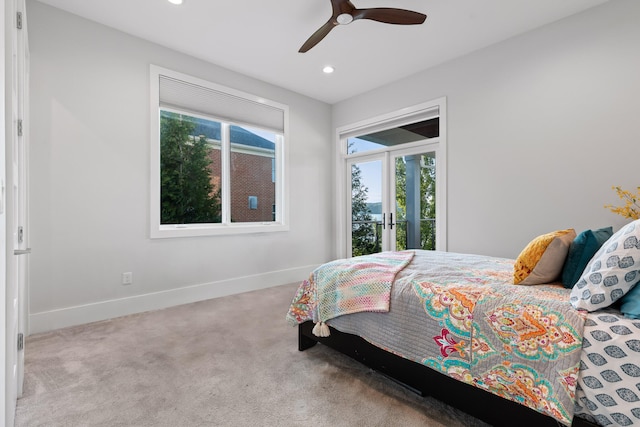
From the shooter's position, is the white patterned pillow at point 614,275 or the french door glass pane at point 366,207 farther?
the french door glass pane at point 366,207

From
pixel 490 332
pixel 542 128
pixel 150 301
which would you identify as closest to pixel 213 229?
pixel 150 301

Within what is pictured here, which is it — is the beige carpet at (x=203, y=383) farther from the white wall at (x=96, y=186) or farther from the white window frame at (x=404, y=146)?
the white window frame at (x=404, y=146)

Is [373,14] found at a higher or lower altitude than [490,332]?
higher

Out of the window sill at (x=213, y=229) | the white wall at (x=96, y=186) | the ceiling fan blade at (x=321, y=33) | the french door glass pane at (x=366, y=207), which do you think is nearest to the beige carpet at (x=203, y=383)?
the white wall at (x=96, y=186)

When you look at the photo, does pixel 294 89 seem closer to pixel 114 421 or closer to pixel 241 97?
pixel 241 97

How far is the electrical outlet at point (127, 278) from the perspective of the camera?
121 inches

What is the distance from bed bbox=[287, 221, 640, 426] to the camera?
1111 millimetres

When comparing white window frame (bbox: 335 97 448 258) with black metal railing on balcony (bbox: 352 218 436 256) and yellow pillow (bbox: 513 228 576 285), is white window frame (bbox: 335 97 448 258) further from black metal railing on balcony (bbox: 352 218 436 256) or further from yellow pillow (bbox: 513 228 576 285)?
yellow pillow (bbox: 513 228 576 285)

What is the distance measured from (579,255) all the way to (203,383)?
214cm

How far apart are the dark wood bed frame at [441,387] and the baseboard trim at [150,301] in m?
1.99

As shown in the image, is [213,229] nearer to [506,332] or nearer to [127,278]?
[127,278]

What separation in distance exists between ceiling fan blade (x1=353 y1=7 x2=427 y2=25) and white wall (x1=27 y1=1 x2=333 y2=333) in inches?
81.0

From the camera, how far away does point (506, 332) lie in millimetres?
1309

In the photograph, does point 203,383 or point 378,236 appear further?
point 378,236
